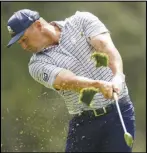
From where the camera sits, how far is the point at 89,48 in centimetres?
344

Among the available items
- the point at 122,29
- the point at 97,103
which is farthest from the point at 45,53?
the point at 122,29

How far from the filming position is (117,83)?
308 cm

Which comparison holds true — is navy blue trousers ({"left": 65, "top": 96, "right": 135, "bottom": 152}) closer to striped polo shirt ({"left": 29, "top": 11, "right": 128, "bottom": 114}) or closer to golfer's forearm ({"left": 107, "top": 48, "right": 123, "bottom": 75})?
striped polo shirt ({"left": 29, "top": 11, "right": 128, "bottom": 114})

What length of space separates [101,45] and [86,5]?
3102 millimetres

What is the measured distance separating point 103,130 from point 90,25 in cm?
51

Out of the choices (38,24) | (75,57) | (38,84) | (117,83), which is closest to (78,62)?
(75,57)

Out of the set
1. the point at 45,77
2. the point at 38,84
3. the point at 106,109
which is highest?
the point at 45,77

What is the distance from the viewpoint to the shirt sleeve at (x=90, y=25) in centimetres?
341

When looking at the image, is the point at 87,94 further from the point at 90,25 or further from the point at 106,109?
the point at 90,25

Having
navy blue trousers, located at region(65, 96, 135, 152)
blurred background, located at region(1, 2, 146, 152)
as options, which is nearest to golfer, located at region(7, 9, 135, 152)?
navy blue trousers, located at region(65, 96, 135, 152)

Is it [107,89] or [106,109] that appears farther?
[106,109]

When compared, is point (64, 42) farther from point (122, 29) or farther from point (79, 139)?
point (122, 29)

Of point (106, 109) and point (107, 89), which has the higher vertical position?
point (107, 89)

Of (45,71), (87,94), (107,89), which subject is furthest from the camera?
(45,71)
